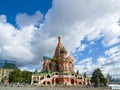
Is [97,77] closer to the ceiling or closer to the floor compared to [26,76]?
closer to the floor

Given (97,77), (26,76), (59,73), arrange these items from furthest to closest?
(59,73), (26,76), (97,77)

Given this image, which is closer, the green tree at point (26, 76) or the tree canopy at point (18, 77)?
the tree canopy at point (18, 77)

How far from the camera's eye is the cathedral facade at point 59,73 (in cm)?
12581

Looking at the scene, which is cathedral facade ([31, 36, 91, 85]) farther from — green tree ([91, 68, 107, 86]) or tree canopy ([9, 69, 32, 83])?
green tree ([91, 68, 107, 86])

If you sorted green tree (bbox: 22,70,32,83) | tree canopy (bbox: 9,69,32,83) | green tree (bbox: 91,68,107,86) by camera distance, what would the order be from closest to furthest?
tree canopy (bbox: 9,69,32,83) → green tree (bbox: 22,70,32,83) → green tree (bbox: 91,68,107,86)

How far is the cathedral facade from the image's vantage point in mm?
125812

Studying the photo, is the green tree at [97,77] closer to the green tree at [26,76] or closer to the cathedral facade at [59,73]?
the cathedral facade at [59,73]

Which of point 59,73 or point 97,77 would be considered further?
point 59,73

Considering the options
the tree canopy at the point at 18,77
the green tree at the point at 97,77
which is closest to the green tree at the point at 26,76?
the tree canopy at the point at 18,77

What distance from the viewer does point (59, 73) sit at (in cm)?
13188

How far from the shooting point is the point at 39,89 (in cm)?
8719

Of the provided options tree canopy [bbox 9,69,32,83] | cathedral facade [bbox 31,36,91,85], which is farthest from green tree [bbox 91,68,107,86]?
tree canopy [bbox 9,69,32,83]

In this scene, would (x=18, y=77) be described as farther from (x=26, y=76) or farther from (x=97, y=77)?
(x=97, y=77)

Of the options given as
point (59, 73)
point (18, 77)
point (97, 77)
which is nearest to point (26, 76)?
point (18, 77)
